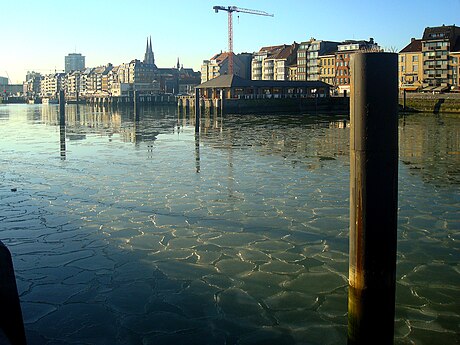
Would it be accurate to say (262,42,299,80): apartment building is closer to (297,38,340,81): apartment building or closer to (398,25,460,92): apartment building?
(297,38,340,81): apartment building

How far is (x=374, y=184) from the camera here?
4.82 meters

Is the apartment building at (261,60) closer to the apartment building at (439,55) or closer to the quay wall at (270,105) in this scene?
the apartment building at (439,55)

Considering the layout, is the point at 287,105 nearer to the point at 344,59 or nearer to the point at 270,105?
the point at 270,105

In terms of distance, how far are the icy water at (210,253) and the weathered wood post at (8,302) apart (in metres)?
1.60

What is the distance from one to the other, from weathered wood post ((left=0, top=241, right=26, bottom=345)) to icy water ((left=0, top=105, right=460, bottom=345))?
5.26 feet

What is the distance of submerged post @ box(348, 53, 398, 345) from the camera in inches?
185

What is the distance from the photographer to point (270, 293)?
8.00 m

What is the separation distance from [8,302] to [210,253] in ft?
17.3

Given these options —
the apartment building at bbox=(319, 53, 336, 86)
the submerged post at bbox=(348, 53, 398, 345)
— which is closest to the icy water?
the submerged post at bbox=(348, 53, 398, 345)

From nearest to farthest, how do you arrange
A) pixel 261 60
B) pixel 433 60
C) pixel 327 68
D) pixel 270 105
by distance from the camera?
pixel 270 105
pixel 433 60
pixel 327 68
pixel 261 60

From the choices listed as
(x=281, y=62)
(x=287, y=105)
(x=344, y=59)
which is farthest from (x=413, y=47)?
(x=287, y=105)

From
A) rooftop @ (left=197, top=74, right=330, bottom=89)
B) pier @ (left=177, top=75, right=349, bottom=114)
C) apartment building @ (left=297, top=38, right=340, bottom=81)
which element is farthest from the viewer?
apartment building @ (left=297, top=38, right=340, bottom=81)

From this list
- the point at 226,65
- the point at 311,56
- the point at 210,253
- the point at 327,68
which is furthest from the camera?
the point at 226,65

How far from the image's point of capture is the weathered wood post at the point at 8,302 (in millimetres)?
4754
